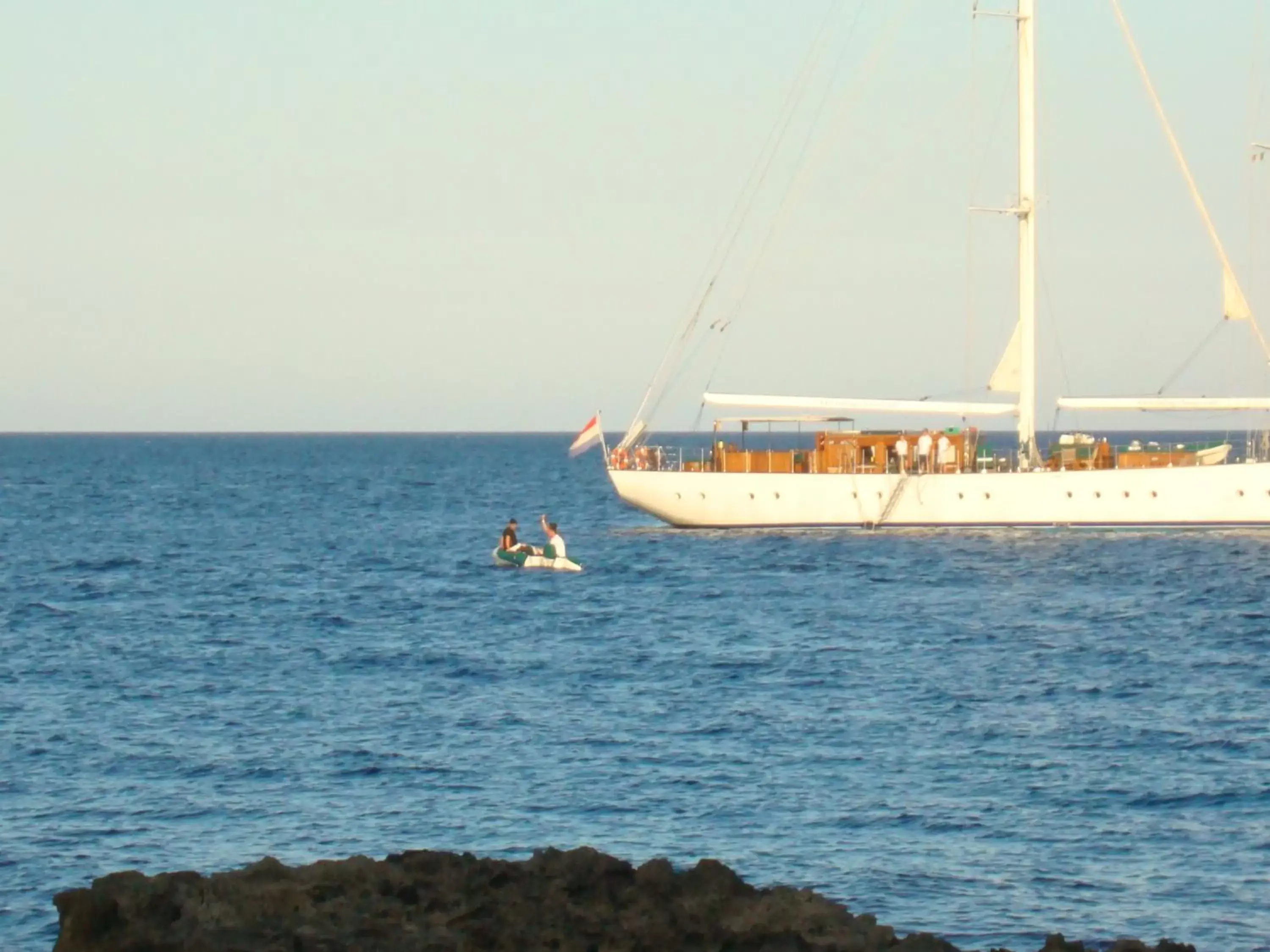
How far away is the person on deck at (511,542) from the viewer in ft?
198

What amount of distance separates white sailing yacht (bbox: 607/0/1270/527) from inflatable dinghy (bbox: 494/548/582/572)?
10.6m

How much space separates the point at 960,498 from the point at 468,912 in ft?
183

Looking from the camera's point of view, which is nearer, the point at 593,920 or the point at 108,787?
the point at 593,920

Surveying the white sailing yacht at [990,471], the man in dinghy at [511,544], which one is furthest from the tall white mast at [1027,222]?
the man in dinghy at [511,544]

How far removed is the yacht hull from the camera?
63.2 m

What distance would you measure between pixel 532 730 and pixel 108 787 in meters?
6.72

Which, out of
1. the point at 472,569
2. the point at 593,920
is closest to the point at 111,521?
the point at 472,569

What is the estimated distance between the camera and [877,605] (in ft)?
154

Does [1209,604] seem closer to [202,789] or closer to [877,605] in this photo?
[877,605]

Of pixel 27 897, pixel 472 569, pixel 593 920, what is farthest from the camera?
pixel 472 569

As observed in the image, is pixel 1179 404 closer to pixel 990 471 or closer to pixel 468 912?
pixel 990 471

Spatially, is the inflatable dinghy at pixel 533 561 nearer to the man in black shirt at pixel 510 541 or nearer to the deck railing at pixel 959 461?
the man in black shirt at pixel 510 541

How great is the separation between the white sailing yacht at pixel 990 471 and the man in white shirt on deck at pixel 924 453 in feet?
0.16

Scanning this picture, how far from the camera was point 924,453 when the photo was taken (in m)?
67.8
